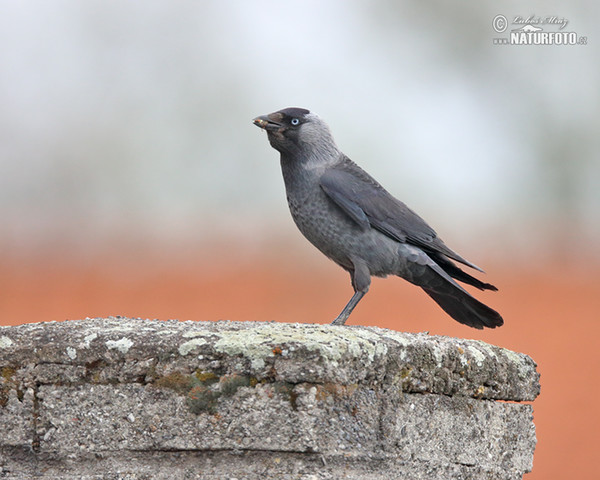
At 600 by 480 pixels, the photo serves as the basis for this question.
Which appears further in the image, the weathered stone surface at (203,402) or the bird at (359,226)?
the bird at (359,226)

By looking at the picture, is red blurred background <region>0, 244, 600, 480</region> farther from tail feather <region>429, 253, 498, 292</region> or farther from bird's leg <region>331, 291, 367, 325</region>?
bird's leg <region>331, 291, 367, 325</region>

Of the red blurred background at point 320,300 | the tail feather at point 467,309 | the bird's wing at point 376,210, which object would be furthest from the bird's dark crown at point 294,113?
the red blurred background at point 320,300

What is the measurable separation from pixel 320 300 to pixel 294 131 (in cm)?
649

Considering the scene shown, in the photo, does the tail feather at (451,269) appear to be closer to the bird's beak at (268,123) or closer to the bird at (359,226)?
the bird at (359,226)

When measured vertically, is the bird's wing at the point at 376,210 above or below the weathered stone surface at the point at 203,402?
above

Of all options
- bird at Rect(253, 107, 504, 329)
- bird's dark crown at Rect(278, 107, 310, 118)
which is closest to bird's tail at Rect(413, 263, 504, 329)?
bird at Rect(253, 107, 504, 329)

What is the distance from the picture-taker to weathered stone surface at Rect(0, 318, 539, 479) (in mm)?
2016

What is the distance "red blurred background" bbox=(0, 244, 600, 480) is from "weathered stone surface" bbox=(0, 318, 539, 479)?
285 inches

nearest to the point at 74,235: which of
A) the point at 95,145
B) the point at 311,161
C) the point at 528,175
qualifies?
the point at 95,145

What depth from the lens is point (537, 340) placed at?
1014cm

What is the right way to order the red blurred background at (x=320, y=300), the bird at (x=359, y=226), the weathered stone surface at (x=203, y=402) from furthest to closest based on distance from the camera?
the red blurred background at (x=320, y=300) < the bird at (x=359, y=226) < the weathered stone surface at (x=203, y=402)

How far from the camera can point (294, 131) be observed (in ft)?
12.6

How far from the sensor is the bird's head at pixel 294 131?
3.83 metres

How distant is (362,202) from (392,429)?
65.9 inches
